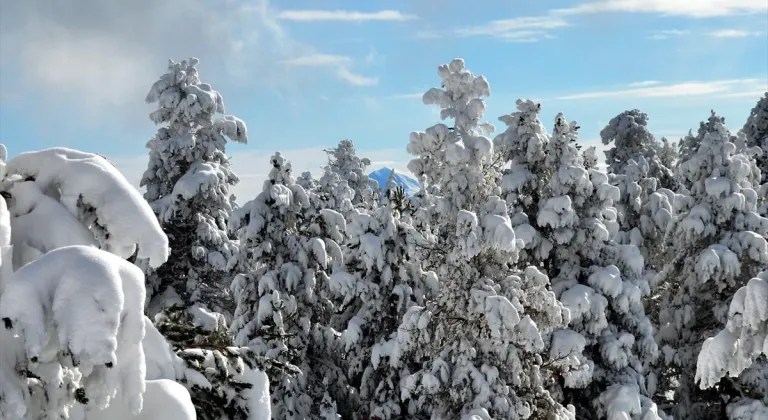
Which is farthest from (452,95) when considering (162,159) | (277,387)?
(162,159)

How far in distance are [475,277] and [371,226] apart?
3854 mm

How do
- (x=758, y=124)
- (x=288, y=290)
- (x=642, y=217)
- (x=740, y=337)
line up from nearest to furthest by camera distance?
(x=740, y=337)
(x=288, y=290)
(x=642, y=217)
(x=758, y=124)

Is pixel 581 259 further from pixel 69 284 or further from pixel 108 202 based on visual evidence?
pixel 69 284

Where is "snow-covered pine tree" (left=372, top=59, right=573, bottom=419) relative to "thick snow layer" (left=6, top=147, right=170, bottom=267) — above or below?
below

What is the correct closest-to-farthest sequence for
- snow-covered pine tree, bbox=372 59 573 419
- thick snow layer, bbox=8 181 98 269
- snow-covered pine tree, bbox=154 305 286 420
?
1. thick snow layer, bbox=8 181 98 269
2. snow-covered pine tree, bbox=154 305 286 420
3. snow-covered pine tree, bbox=372 59 573 419

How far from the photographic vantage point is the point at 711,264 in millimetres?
19531

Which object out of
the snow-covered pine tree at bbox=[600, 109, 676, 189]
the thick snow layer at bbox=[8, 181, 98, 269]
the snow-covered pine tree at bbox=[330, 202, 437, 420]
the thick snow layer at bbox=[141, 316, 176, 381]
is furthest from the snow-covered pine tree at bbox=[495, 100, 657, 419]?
the snow-covered pine tree at bbox=[600, 109, 676, 189]

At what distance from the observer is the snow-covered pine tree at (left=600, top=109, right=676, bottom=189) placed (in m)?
37.3

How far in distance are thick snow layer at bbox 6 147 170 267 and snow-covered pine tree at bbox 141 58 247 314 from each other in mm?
15264

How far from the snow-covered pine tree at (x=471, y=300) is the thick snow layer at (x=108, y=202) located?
1012 centimetres

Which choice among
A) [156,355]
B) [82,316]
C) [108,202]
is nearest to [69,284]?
[82,316]

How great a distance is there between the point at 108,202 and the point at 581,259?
54.1ft

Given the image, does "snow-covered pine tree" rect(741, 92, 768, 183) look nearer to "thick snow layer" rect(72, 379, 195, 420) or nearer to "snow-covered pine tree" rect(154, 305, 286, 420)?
"snow-covered pine tree" rect(154, 305, 286, 420)

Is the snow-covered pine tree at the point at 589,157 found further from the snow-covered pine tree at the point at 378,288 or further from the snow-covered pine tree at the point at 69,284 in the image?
the snow-covered pine tree at the point at 69,284
